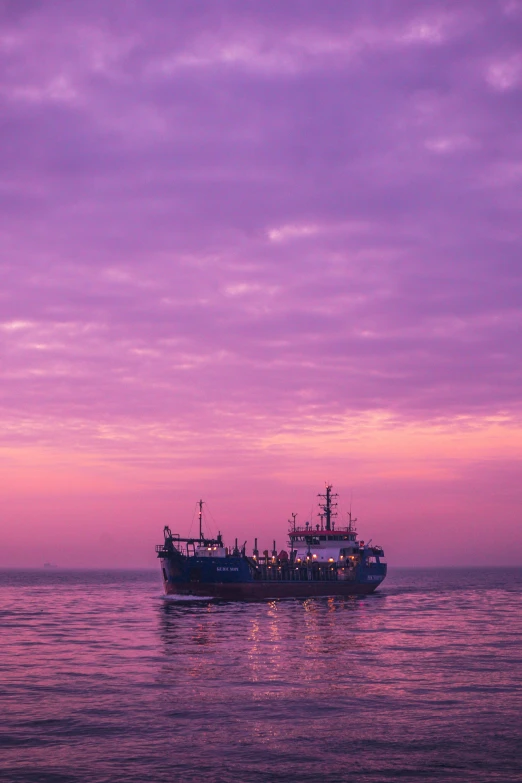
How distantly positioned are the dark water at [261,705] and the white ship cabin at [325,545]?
5010 centimetres

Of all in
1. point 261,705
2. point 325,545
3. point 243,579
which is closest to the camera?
point 261,705

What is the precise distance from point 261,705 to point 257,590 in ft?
218

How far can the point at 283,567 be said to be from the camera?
340 ft

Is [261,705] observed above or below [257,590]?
above

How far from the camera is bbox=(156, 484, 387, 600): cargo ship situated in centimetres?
9250

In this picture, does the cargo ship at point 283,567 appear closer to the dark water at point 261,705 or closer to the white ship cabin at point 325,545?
the white ship cabin at point 325,545

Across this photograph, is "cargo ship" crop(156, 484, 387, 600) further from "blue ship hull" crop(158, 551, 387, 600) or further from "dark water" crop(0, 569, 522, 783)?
"dark water" crop(0, 569, 522, 783)

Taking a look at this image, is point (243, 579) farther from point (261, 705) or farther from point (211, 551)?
point (261, 705)

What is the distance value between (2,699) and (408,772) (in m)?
19.1

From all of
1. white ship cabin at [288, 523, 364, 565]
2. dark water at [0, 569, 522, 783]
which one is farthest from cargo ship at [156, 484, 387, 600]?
dark water at [0, 569, 522, 783]

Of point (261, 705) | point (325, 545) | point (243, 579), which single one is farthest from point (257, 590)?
point (261, 705)

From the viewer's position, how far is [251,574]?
3760 inches

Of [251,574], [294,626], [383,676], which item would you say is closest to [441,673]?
[383,676]

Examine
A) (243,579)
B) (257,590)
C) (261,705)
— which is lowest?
(257,590)
